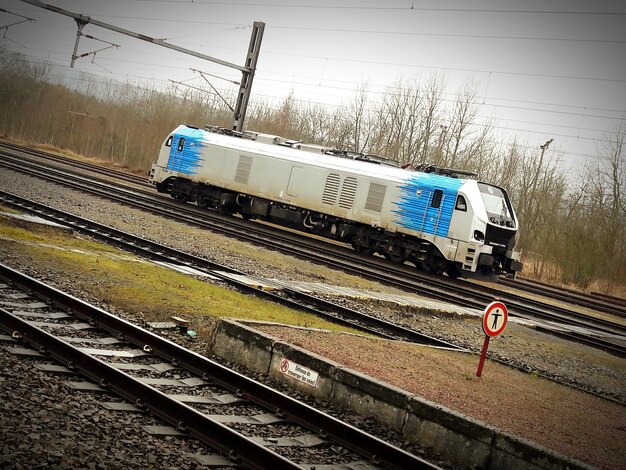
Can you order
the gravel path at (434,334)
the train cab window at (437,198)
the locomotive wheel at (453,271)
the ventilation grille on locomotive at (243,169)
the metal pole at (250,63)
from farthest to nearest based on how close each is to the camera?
the metal pole at (250,63), the ventilation grille on locomotive at (243,169), the locomotive wheel at (453,271), the train cab window at (437,198), the gravel path at (434,334)

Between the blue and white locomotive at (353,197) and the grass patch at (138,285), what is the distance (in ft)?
36.8

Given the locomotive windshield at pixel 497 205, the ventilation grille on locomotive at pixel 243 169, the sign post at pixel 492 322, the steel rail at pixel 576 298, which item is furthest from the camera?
the ventilation grille on locomotive at pixel 243 169

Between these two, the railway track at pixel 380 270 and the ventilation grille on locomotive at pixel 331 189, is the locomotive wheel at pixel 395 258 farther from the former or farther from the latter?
the ventilation grille on locomotive at pixel 331 189

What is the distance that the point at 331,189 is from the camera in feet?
84.5

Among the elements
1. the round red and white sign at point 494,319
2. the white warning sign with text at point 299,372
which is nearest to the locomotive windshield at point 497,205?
the round red and white sign at point 494,319

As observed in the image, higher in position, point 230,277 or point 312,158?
point 312,158

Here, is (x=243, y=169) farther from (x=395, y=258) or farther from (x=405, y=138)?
(x=405, y=138)

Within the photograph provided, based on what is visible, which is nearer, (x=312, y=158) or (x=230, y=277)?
(x=230, y=277)

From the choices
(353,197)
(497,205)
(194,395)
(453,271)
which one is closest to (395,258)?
(453,271)

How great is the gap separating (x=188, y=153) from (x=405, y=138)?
65.9 ft

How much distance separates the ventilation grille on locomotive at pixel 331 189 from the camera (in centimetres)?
2558

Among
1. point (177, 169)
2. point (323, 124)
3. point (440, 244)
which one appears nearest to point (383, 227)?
point (440, 244)

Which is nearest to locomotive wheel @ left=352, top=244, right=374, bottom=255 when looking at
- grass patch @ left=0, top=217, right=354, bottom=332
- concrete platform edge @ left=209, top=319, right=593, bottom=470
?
grass patch @ left=0, top=217, right=354, bottom=332

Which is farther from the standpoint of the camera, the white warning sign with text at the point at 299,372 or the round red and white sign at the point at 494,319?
the round red and white sign at the point at 494,319
